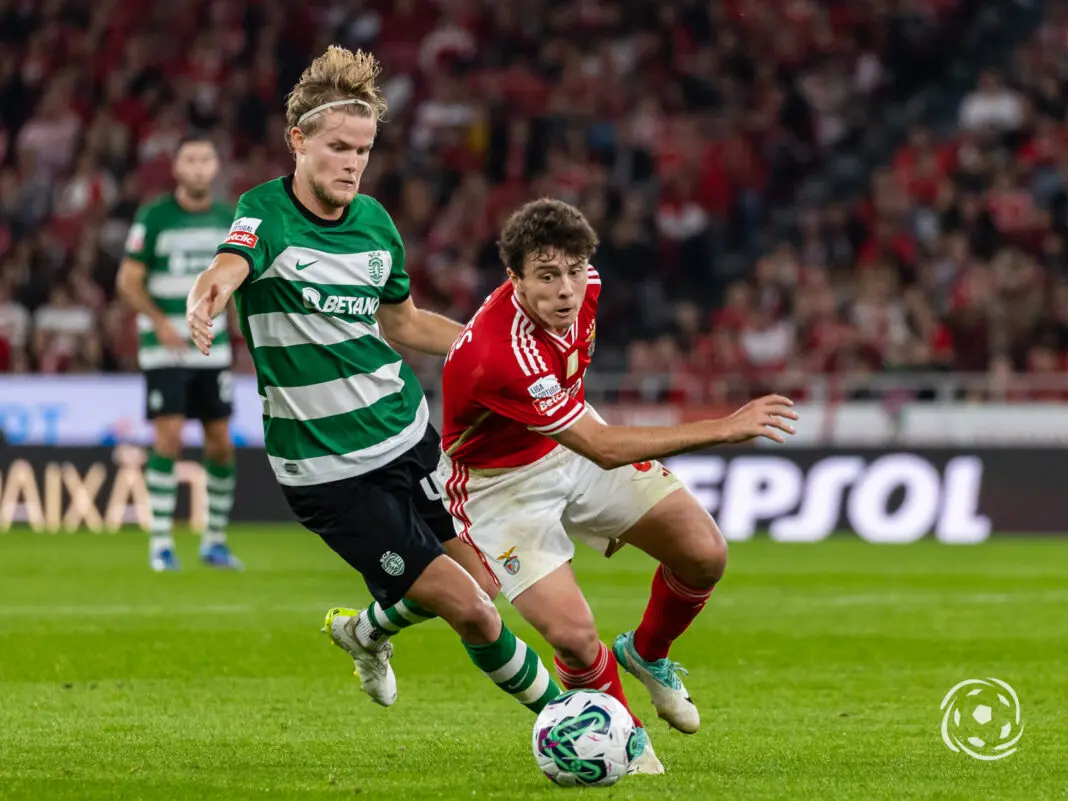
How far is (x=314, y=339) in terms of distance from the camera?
19.4 feet

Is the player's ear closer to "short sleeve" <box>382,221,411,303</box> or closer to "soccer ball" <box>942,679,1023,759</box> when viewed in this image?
"short sleeve" <box>382,221,411,303</box>

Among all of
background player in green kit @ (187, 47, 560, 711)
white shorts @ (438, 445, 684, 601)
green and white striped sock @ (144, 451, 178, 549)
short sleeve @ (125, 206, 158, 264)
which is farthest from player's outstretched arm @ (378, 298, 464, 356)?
green and white striped sock @ (144, 451, 178, 549)

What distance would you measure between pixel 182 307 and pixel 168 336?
95 cm

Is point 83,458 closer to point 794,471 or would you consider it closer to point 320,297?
point 794,471

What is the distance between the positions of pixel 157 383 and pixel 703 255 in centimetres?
957

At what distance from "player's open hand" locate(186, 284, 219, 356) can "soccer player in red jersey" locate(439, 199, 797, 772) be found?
98 centimetres

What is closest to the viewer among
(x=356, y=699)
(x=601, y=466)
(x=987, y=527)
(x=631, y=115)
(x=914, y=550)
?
(x=601, y=466)

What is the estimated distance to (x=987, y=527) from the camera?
15898 mm

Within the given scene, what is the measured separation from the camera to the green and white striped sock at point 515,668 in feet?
19.1

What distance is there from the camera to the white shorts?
19.6 ft

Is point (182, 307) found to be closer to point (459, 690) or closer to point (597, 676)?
point (459, 690)

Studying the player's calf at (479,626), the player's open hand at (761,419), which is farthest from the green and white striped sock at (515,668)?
the player's open hand at (761,419)

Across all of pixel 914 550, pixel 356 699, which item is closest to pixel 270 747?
pixel 356 699

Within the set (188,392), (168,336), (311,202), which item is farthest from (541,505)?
(188,392)
